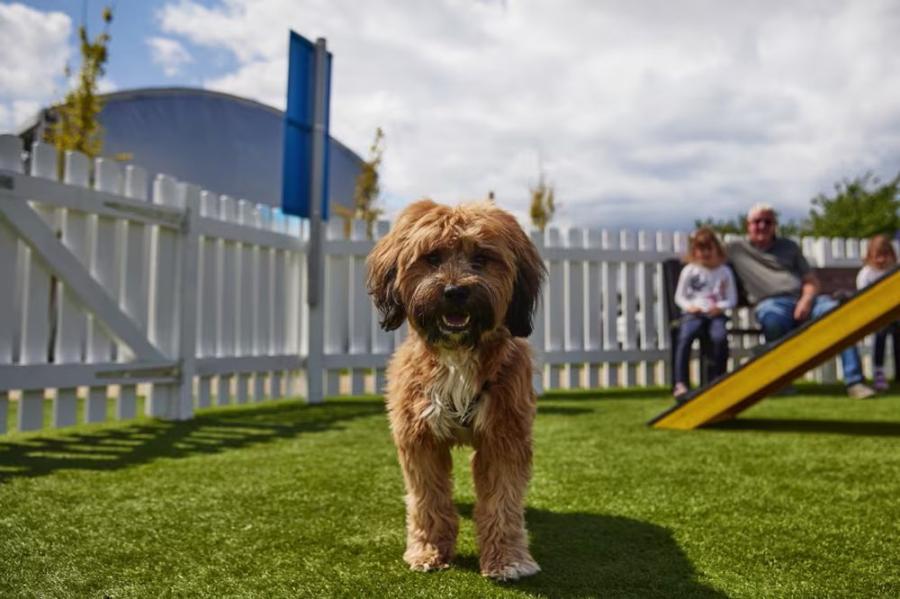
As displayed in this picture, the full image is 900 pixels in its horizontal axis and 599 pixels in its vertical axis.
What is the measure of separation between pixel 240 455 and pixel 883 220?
32.2m

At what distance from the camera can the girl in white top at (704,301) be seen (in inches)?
277

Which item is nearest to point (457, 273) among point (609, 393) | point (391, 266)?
point (391, 266)

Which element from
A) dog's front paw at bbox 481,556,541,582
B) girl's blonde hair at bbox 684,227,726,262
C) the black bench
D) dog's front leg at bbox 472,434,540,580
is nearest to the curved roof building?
the black bench

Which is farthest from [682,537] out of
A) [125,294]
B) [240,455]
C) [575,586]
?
[125,294]

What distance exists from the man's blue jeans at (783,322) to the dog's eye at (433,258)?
20.2 ft

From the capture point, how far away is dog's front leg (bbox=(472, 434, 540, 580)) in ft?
7.77

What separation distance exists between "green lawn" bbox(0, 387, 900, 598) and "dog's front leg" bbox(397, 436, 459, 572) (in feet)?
0.27

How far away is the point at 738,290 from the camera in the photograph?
8266 mm

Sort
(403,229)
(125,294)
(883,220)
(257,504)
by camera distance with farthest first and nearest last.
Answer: (883,220) < (125,294) < (257,504) < (403,229)

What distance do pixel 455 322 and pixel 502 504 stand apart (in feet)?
2.21

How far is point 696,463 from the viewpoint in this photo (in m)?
4.21

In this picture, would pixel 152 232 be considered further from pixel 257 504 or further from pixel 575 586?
pixel 575 586

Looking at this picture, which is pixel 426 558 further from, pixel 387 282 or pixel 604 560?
pixel 387 282

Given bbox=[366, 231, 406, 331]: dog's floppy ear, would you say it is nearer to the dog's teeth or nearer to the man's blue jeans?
the dog's teeth
